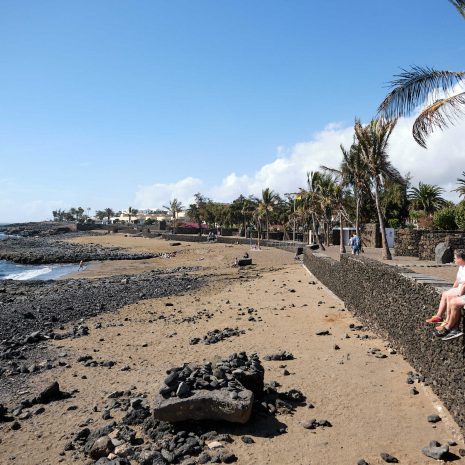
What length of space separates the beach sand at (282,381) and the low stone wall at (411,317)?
0.33m

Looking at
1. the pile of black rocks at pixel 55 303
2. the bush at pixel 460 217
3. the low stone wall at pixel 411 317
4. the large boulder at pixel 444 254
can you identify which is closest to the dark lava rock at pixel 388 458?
the low stone wall at pixel 411 317

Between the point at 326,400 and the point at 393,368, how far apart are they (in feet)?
6.79

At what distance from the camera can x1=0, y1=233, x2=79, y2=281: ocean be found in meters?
39.1

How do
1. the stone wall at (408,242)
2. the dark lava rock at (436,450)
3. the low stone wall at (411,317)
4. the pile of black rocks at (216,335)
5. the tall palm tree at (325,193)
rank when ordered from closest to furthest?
the dark lava rock at (436,450) < the low stone wall at (411,317) < the pile of black rocks at (216,335) < the stone wall at (408,242) < the tall palm tree at (325,193)

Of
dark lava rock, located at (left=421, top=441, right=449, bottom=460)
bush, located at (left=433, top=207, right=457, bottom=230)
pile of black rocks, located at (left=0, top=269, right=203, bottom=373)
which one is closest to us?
dark lava rock, located at (left=421, top=441, right=449, bottom=460)

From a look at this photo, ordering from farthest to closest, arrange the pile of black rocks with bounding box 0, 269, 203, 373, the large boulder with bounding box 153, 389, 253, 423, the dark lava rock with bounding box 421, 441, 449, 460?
the pile of black rocks with bounding box 0, 269, 203, 373 → the large boulder with bounding box 153, 389, 253, 423 → the dark lava rock with bounding box 421, 441, 449, 460

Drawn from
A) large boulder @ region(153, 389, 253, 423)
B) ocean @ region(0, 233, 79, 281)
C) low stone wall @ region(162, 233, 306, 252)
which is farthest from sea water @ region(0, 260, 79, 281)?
large boulder @ region(153, 389, 253, 423)

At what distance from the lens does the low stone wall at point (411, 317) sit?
6.70m

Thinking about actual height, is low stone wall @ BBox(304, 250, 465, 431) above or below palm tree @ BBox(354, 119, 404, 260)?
below

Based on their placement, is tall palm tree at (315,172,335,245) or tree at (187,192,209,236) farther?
tree at (187,192,209,236)

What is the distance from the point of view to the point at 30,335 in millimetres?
14078

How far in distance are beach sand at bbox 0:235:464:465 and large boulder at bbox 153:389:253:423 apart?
0.28 metres

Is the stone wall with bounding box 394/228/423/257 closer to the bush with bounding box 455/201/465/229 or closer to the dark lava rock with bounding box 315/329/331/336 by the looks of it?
the bush with bounding box 455/201/465/229

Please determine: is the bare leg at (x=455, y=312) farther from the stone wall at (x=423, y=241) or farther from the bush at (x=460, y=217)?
the bush at (x=460, y=217)
